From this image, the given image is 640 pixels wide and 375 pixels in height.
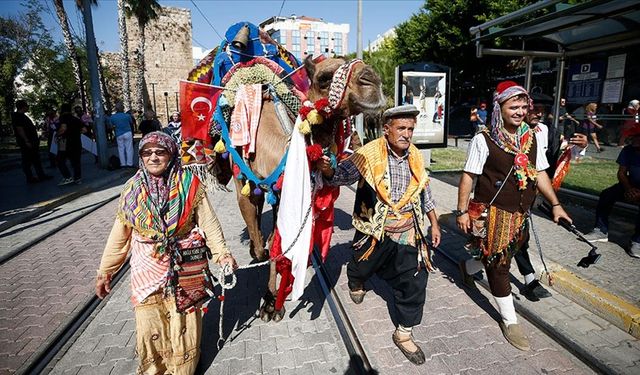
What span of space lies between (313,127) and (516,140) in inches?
Result: 67.5

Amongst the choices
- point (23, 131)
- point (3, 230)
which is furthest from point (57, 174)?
point (3, 230)

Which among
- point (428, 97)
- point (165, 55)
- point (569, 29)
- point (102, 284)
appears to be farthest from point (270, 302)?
point (165, 55)

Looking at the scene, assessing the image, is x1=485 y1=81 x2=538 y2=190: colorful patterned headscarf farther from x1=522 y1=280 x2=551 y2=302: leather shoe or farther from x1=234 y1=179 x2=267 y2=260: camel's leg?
x1=234 y1=179 x2=267 y2=260: camel's leg

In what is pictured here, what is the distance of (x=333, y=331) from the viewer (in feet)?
10.8

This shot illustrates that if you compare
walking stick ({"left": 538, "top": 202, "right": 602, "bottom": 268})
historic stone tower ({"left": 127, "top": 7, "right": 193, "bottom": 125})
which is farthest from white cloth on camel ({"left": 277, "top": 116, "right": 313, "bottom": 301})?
historic stone tower ({"left": 127, "top": 7, "right": 193, "bottom": 125})

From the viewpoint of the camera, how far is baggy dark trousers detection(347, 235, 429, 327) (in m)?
2.91

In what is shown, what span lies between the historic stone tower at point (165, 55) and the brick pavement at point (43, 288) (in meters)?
35.2

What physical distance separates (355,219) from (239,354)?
153cm

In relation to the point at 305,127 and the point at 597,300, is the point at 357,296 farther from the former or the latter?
the point at 597,300

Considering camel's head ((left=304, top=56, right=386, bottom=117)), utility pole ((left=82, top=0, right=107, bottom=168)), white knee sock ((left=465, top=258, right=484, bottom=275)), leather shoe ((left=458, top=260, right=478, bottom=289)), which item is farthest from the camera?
utility pole ((left=82, top=0, right=107, bottom=168))

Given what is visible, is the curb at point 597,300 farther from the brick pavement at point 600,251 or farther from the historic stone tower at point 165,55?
the historic stone tower at point 165,55

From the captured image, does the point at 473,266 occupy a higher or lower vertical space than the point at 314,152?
lower

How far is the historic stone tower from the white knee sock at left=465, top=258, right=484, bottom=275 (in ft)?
127

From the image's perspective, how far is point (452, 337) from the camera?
10.4ft
